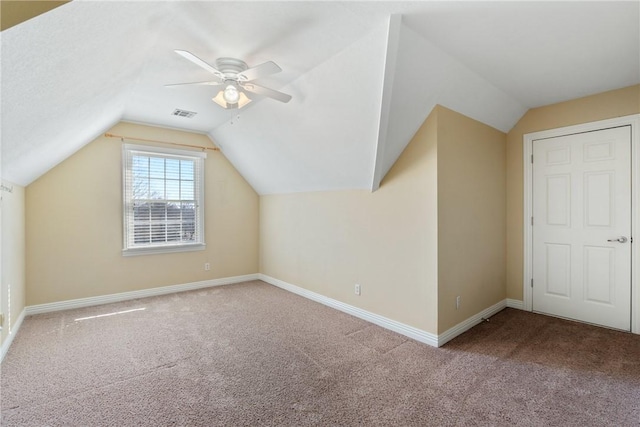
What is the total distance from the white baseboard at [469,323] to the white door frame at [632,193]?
385 mm

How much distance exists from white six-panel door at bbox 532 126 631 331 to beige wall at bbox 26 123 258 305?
449 centimetres

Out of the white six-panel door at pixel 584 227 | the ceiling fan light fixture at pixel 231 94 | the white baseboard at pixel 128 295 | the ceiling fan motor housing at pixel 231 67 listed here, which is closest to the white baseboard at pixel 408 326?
the white six-panel door at pixel 584 227

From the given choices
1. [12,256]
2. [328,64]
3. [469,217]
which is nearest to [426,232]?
[469,217]

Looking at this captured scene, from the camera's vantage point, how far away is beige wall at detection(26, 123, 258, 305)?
3.60 metres

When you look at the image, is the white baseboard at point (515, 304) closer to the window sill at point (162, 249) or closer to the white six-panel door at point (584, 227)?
the white six-panel door at point (584, 227)

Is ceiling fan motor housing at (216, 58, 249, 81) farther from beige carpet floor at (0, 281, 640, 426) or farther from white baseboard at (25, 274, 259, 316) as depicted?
white baseboard at (25, 274, 259, 316)

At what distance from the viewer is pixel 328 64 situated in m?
2.45

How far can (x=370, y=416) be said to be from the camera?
1817mm

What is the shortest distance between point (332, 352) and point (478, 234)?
2025 mm

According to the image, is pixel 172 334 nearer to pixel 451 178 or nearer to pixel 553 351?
pixel 451 178

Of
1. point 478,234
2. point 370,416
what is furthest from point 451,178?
point 370,416

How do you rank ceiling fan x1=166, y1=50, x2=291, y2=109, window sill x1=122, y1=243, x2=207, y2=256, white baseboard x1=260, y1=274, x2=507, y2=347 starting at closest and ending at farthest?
ceiling fan x1=166, y1=50, x2=291, y2=109
white baseboard x1=260, y1=274, x2=507, y2=347
window sill x1=122, y1=243, x2=207, y2=256

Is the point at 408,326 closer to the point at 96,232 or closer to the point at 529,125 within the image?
the point at 529,125

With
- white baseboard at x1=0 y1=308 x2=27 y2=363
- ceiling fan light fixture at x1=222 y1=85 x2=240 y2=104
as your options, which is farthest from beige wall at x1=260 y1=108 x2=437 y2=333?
white baseboard at x1=0 y1=308 x2=27 y2=363
